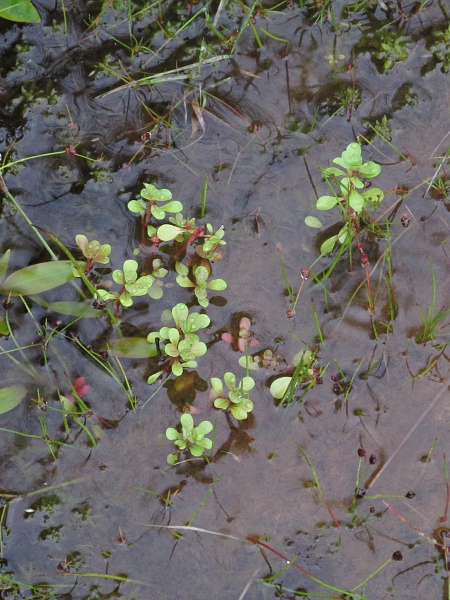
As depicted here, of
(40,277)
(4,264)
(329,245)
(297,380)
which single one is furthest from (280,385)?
(4,264)

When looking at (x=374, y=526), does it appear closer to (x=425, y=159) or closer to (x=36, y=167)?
(x=425, y=159)

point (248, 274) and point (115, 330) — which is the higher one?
point (248, 274)

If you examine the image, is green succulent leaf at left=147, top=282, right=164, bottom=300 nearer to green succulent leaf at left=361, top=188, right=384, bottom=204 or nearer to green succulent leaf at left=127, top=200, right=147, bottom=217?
green succulent leaf at left=127, top=200, right=147, bottom=217

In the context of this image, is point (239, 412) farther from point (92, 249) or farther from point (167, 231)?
point (92, 249)

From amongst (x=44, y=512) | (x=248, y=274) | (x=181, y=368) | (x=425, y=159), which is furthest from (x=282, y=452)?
(x=425, y=159)

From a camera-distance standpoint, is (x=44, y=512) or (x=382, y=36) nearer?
(x=44, y=512)
